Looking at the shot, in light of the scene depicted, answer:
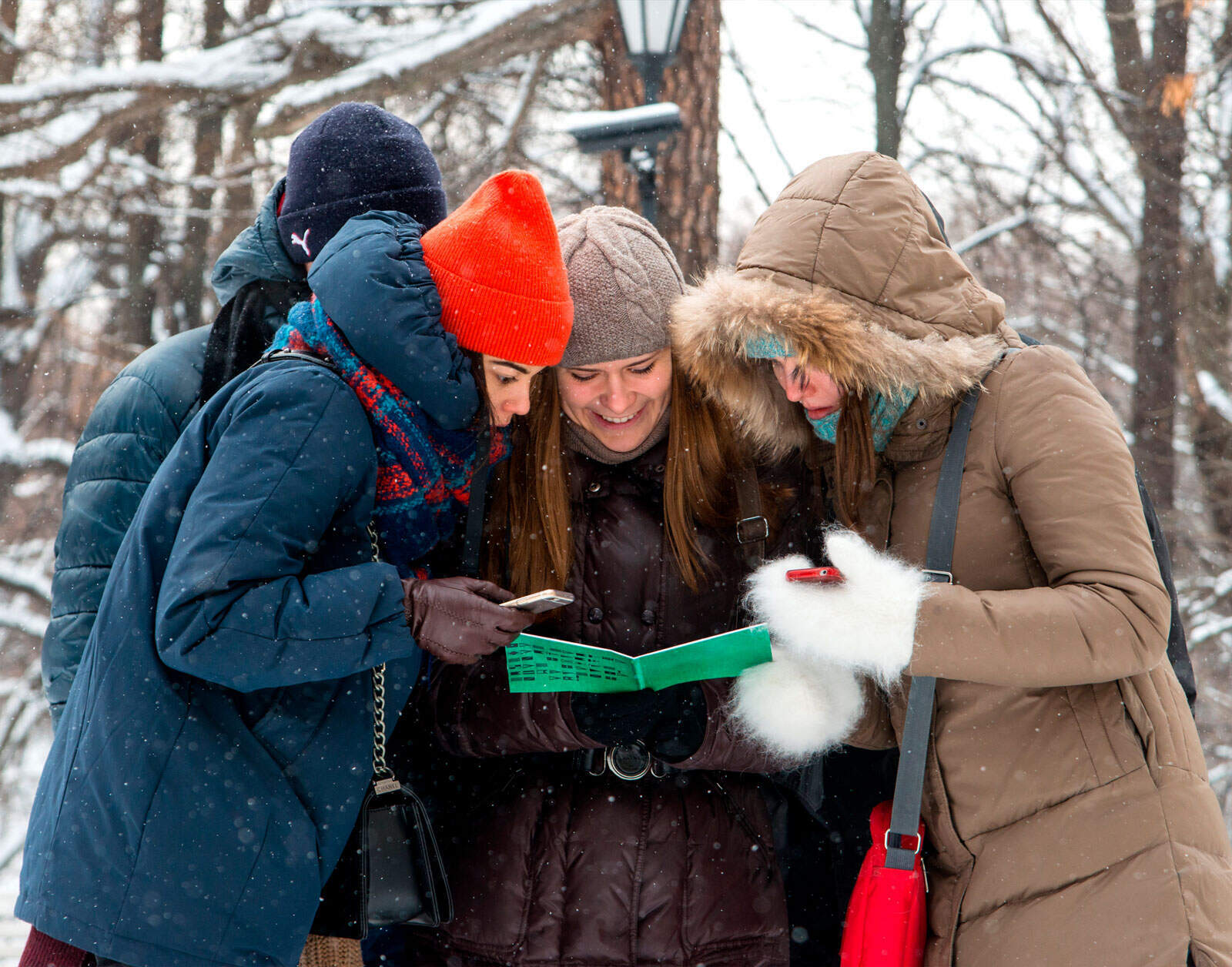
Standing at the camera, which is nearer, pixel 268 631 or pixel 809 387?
pixel 268 631

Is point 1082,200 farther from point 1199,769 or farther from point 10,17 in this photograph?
point 10,17

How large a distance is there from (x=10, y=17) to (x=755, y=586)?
29.9ft

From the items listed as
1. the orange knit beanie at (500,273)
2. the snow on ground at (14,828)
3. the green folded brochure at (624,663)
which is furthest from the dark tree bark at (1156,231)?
the snow on ground at (14,828)

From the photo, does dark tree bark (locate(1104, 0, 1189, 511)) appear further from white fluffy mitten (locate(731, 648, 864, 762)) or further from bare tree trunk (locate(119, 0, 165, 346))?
bare tree trunk (locate(119, 0, 165, 346))

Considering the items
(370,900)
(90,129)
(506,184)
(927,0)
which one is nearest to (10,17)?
(90,129)

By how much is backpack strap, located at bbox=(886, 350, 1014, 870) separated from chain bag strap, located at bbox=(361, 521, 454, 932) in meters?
0.89

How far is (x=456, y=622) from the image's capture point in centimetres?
179

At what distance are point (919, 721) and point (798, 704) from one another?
0.77 feet

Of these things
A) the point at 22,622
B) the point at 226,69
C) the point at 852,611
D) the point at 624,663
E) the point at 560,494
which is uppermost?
the point at 226,69

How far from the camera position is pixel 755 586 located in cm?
203

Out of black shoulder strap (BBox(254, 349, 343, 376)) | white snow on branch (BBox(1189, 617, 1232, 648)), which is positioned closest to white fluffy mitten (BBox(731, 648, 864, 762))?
black shoulder strap (BBox(254, 349, 343, 376))

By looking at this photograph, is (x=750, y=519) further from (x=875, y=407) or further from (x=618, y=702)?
(x=618, y=702)

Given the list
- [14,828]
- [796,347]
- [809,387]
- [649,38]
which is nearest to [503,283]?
[796,347]

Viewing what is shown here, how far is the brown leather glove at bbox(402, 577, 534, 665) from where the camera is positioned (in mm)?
1789
